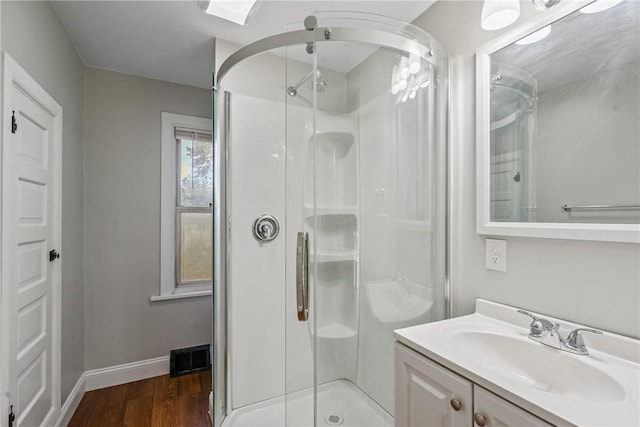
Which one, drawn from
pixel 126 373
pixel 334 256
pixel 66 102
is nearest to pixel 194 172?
pixel 66 102

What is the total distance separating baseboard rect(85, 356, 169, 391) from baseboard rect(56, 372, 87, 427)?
0.20 feet

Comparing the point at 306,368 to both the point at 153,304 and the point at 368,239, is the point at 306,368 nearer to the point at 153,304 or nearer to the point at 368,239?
the point at 368,239

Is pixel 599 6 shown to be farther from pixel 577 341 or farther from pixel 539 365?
pixel 539 365

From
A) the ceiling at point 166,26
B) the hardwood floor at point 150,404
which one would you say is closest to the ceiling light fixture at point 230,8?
the ceiling at point 166,26

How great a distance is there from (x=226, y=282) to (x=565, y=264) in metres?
1.67

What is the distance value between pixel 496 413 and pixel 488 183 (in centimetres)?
92

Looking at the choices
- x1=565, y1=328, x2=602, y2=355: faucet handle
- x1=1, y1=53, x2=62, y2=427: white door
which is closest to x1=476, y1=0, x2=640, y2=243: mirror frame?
x1=565, y1=328, x2=602, y2=355: faucet handle

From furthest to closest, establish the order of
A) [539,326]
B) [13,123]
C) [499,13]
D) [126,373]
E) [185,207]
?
[185,207] → [126,373] → [13,123] → [499,13] → [539,326]

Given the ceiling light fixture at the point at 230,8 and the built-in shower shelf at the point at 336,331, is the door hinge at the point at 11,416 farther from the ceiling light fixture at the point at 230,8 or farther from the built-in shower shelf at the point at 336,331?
the ceiling light fixture at the point at 230,8

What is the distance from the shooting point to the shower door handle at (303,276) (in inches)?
57.1

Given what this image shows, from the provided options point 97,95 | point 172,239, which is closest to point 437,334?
point 172,239

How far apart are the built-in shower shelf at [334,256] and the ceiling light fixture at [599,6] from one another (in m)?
1.26

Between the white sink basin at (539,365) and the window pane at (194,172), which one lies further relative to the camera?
the window pane at (194,172)

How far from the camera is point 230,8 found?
1616 mm
